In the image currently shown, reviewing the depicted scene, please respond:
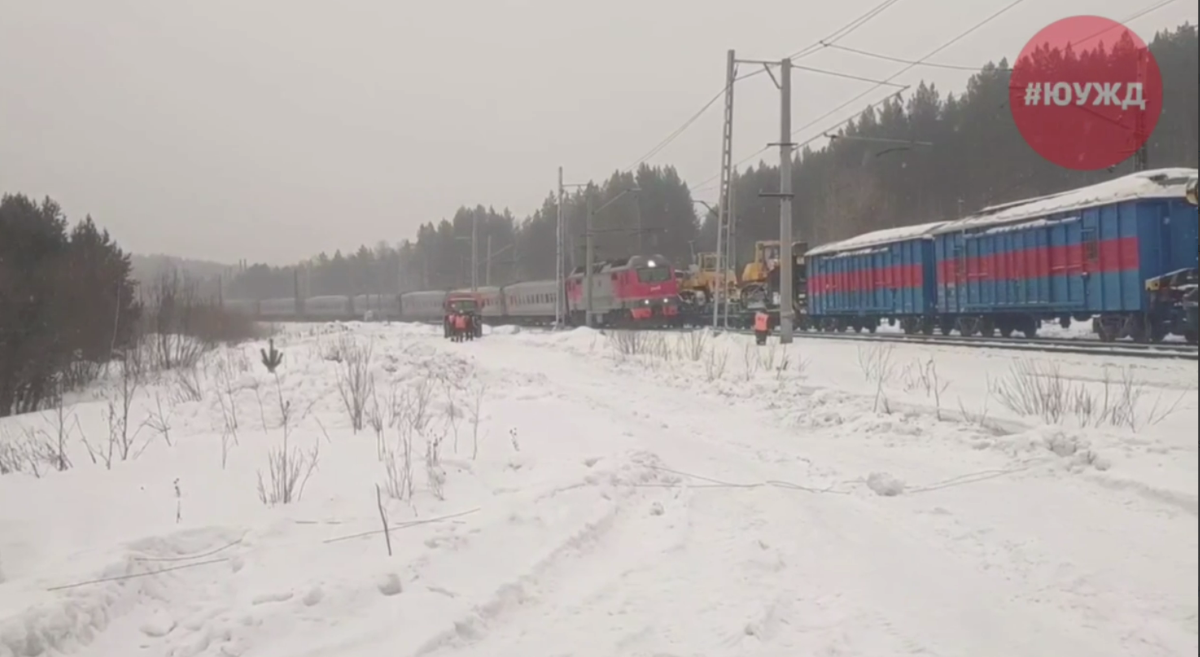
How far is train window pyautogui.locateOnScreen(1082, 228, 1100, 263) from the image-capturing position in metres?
3.90

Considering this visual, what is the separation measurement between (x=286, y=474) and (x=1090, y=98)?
20.9 feet

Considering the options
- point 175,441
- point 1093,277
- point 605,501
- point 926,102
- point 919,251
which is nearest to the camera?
point 1093,277

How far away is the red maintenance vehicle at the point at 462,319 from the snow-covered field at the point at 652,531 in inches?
996

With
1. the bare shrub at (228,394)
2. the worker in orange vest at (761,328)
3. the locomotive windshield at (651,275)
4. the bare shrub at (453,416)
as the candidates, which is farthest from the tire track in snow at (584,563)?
the locomotive windshield at (651,275)

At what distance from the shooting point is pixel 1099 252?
399 centimetres

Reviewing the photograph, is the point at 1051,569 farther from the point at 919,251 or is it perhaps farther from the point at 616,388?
the point at 919,251

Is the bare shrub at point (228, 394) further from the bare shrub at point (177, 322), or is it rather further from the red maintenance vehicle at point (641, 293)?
the red maintenance vehicle at point (641, 293)

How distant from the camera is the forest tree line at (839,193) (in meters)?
2.10

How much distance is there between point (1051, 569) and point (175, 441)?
874 centimetres

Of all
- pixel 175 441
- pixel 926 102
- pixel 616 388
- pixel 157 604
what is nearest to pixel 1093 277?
pixel 926 102

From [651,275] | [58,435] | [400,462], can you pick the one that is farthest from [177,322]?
[651,275]

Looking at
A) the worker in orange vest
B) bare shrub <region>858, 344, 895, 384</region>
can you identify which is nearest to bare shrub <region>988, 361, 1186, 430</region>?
bare shrub <region>858, 344, 895, 384</region>

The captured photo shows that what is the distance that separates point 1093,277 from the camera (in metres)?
4.29

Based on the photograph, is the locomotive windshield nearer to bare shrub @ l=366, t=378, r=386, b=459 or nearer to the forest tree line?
the forest tree line
